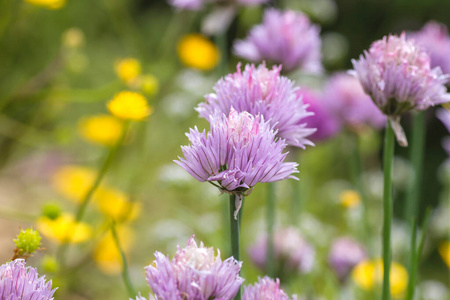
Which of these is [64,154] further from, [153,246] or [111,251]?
[111,251]

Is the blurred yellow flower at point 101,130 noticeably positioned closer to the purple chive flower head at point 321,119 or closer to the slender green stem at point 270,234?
the purple chive flower head at point 321,119

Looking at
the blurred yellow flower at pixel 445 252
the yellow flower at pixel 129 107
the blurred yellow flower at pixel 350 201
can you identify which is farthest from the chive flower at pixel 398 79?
the blurred yellow flower at pixel 445 252

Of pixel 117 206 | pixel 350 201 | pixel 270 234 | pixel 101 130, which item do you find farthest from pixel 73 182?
pixel 270 234

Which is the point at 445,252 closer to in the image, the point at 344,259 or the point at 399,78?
the point at 344,259

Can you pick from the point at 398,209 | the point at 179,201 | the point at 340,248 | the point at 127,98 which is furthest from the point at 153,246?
the point at 398,209

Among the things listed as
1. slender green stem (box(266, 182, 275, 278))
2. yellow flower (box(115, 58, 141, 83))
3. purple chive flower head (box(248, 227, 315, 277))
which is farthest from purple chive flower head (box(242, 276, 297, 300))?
yellow flower (box(115, 58, 141, 83))

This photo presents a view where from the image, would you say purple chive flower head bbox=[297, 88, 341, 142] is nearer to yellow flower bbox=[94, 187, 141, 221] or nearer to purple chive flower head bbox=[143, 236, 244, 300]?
yellow flower bbox=[94, 187, 141, 221]
